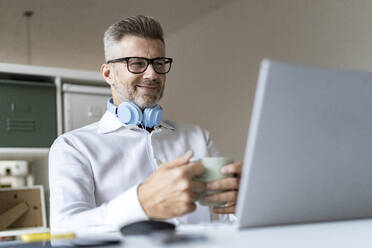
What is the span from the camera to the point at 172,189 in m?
0.81

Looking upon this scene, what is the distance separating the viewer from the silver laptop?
25.8 inches

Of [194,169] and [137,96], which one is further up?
[137,96]

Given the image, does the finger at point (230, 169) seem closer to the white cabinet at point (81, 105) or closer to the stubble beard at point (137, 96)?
the stubble beard at point (137, 96)

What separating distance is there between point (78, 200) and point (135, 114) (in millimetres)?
422

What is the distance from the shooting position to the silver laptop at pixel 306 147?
2.15ft

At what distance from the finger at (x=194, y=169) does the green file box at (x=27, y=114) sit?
188 centimetres

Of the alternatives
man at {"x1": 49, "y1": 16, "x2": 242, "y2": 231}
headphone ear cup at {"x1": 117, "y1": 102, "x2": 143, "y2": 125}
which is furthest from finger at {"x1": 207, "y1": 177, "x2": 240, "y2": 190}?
headphone ear cup at {"x1": 117, "y1": 102, "x2": 143, "y2": 125}

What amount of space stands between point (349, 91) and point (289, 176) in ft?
0.58

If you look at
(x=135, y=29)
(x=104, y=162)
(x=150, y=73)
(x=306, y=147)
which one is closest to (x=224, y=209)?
(x=306, y=147)

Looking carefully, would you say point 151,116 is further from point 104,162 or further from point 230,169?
point 230,169

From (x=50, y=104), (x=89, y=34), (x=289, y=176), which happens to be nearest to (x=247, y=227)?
(x=289, y=176)

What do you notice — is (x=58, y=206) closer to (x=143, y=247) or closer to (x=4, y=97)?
(x=143, y=247)

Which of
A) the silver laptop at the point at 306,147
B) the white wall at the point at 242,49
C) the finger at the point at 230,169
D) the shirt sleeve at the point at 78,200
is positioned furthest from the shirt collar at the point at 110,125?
the white wall at the point at 242,49

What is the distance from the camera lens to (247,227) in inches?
27.8
